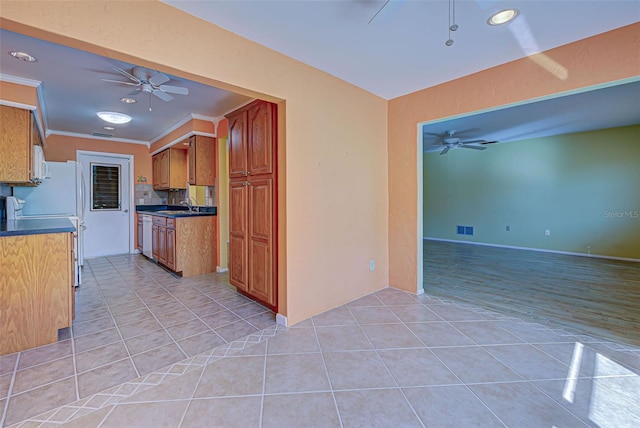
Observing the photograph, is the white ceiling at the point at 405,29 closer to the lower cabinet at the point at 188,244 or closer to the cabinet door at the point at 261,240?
the cabinet door at the point at 261,240

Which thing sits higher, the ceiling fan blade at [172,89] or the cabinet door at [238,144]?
the ceiling fan blade at [172,89]

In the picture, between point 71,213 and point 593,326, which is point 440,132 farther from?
point 71,213

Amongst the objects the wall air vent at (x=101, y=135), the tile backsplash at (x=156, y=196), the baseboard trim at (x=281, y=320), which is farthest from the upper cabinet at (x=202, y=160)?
the baseboard trim at (x=281, y=320)

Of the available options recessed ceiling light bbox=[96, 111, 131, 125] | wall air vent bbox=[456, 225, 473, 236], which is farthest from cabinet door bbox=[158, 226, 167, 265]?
wall air vent bbox=[456, 225, 473, 236]

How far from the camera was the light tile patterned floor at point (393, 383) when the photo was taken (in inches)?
56.7

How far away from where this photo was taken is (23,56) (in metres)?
2.45

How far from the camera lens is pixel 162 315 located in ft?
9.03

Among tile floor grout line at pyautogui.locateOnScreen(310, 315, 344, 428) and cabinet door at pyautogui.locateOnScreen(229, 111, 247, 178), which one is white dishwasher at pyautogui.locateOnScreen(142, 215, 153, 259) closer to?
cabinet door at pyautogui.locateOnScreen(229, 111, 247, 178)

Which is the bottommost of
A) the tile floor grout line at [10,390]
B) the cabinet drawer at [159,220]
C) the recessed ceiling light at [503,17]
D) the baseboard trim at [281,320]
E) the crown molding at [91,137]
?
the tile floor grout line at [10,390]

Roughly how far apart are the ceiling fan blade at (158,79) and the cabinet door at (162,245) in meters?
2.36

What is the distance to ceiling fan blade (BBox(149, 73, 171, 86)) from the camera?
8.52 feet

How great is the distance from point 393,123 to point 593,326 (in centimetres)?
283

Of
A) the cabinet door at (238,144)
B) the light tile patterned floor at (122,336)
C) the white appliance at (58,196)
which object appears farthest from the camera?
the white appliance at (58,196)

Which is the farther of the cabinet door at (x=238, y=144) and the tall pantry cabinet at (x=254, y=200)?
the cabinet door at (x=238, y=144)
